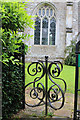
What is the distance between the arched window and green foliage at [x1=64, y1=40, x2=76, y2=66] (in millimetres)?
1493

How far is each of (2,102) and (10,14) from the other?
1004 millimetres

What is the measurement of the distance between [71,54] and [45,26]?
3.15 meters

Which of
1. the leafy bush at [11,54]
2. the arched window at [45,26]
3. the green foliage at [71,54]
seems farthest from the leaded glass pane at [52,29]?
the leafy bush at [11,54]

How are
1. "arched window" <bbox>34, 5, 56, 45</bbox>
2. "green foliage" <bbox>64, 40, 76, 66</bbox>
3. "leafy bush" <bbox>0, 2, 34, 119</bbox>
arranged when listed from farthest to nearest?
1. "arched window" <bbox>34, 5, 56, 45</bbox>
2. "green foliage" <bbox>64, 40, 76, 66</bbox>
3. "leafy bush" <bbox>0, 2, 34, 119</bbox>

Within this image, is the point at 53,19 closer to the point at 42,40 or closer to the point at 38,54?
the point at 42,40

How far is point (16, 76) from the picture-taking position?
5.40 feet

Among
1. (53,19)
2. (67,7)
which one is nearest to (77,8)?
(67,7)

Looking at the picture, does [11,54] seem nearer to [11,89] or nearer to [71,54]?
[11,89]

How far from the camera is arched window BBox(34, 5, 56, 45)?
10.0 m

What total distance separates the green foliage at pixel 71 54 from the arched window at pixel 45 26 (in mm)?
1493

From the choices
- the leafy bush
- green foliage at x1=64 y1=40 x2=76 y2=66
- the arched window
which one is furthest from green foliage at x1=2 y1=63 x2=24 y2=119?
the arched window

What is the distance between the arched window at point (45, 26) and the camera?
32.9 ft

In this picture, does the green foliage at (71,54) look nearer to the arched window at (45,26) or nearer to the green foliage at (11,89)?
the arched window at (45,26)

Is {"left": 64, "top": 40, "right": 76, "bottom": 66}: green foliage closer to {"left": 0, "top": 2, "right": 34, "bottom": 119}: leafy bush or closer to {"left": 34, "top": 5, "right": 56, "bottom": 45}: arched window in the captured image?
{"left": 34, "top": 5, "right": 56, "bottom": 45}: arched window
